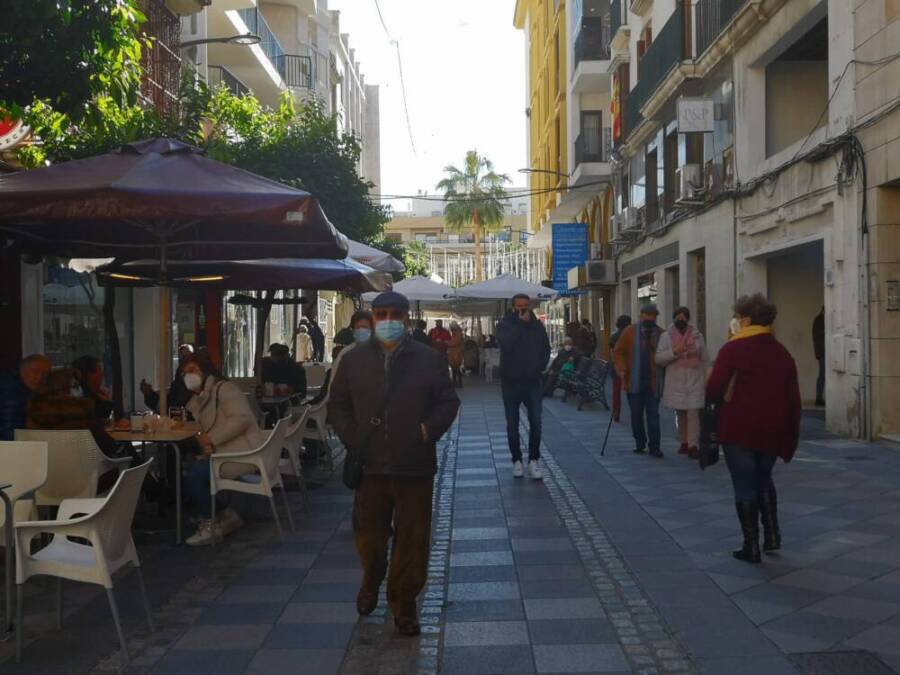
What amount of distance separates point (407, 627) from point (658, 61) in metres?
19.9

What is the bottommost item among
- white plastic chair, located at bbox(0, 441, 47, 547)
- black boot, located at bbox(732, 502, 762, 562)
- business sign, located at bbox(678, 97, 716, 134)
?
black boot, located at bbox(732, 502, 762, 562)

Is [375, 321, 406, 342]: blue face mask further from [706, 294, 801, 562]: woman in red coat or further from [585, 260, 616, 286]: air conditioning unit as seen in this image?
[585, 260, 616, 286]: air conditioning unit

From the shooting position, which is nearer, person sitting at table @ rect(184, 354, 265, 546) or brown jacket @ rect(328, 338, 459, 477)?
brown jacket @ rect(328, 338, 459, 477)

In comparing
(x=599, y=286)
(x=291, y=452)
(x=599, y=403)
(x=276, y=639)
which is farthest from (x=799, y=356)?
(x=599, y=286)

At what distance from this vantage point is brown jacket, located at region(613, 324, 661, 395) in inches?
505

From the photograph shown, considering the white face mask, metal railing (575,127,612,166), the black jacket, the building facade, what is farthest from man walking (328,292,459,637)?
metal railing (575,127,612,166)

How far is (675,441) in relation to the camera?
14562 millimetres

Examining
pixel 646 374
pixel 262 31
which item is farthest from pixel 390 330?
pixel 262 31

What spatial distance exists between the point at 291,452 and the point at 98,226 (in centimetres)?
254

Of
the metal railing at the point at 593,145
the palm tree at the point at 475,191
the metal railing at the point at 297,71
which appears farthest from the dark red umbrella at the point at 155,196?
the palm tree at the point at 475,191

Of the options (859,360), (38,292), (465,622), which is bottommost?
(465,622)

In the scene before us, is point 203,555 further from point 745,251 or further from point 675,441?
point 745,251

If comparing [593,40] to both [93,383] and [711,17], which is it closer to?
[711,17]

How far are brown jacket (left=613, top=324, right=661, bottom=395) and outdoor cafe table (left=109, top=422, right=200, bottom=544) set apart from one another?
19.6 feet
